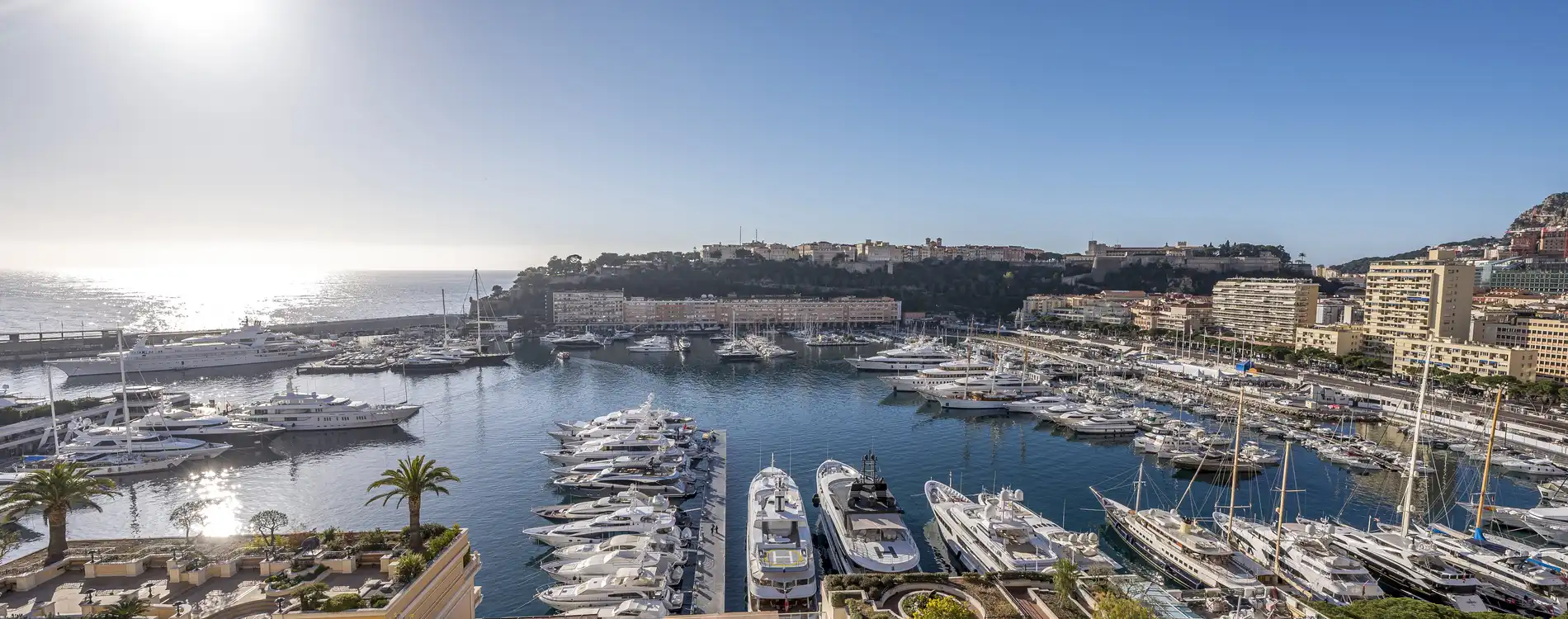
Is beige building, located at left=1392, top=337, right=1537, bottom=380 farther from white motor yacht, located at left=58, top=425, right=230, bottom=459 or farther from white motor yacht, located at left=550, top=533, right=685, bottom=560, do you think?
white motor yacht, located at left=58, top=425, right=230, bottom=459

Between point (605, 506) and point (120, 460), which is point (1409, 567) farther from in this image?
point (120, 460)

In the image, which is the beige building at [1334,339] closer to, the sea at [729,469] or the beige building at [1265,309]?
the beige building at [1265,309]

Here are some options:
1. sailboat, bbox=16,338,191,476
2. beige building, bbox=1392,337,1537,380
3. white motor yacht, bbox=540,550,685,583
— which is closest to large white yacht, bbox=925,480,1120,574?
white motor yacht, bbox=540,550,685,583

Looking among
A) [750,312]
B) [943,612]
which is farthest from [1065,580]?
[750,312]

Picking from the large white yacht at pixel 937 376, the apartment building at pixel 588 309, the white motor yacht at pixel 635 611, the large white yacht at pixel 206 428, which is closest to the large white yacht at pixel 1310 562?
the white motor yacht at pixel 635 611

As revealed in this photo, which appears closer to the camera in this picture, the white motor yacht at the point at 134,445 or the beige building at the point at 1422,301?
the white motor yacht at the point at 134,445

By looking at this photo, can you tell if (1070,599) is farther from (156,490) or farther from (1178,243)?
(1178,243)

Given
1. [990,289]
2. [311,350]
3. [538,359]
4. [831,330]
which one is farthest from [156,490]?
[990,289]
